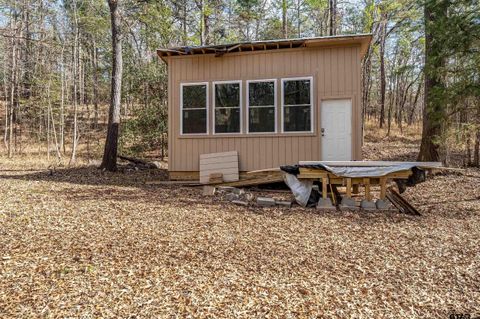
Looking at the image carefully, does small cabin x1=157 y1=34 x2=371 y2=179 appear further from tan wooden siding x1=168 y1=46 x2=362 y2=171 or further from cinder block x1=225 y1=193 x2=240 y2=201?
cinder block x1=225 y1=193 x2=240 y2=201

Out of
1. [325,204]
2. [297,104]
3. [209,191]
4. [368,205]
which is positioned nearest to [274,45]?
[297,104]

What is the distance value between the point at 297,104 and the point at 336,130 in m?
1.06

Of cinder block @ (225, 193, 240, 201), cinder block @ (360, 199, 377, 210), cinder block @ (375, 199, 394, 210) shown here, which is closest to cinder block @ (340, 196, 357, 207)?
cinder block @ (360, 199, 377, 210)

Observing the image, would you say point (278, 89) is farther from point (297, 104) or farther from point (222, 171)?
point (222, 171)

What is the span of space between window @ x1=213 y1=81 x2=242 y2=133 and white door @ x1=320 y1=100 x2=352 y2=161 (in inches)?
78.7

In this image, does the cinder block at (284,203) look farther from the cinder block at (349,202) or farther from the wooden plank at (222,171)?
the wooden plank at (222,171)

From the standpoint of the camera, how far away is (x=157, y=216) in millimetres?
4832

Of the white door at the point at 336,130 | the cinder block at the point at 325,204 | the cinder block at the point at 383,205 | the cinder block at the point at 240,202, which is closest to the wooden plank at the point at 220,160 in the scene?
the cinder block at the point at 240,202

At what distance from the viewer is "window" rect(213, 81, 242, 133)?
25.8 ft

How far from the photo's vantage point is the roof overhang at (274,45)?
274 inches

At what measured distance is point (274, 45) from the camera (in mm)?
7453

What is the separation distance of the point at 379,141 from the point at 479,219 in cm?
1233

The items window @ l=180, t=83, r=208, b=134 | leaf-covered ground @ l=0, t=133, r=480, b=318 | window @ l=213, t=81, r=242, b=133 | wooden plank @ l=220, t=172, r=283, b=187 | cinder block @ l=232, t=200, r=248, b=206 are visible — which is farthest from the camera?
window @ l=180, t=83, r=208, b=134

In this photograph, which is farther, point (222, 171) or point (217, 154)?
point (217, 154)
